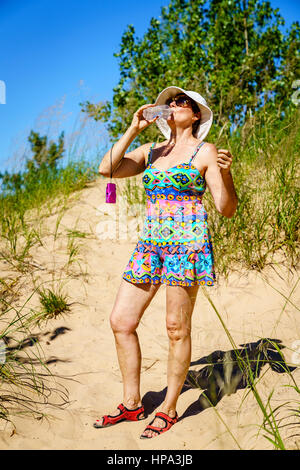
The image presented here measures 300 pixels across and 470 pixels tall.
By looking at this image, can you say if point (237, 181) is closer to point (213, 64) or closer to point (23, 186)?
point (23, 186)

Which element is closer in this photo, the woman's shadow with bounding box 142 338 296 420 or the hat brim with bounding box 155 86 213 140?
the hat brim with bounding box 155 86 213 140

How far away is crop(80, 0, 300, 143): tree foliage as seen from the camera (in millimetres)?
7277

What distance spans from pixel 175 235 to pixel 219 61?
668 cm

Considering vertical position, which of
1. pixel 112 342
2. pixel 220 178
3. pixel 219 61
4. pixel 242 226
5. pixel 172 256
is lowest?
pixel 112 342

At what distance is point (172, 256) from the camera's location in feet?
7.24

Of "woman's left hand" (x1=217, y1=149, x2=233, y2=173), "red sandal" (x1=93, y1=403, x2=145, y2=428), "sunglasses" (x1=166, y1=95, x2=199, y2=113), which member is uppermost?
"sunglasses" (x1=166, y1=95, x2=199, y2=113)

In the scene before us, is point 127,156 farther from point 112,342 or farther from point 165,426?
point 112,342

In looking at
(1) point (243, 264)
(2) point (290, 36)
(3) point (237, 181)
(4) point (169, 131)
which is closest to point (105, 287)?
(1) point (243, 264)

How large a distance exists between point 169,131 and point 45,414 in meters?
2.03

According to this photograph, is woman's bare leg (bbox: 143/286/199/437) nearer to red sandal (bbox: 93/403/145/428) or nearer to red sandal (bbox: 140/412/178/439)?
red sandal (bbox: 140/412/178/439)

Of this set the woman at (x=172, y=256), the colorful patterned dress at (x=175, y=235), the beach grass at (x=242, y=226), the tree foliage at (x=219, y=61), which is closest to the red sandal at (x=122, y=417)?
the woman at (x=172, y=256)

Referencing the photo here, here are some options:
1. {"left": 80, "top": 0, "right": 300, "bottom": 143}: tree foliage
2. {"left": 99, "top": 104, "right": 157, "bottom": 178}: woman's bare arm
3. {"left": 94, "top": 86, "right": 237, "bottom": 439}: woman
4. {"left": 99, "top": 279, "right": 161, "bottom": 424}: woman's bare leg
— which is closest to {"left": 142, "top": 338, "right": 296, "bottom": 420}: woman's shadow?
{"left": 94, "top": 86, "right": 237, "bottom": 439}: woman

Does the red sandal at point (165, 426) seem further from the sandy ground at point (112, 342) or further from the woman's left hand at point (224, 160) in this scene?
the woman's left hand at point (224, 160)

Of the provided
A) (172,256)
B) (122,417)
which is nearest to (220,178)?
(172,256)
